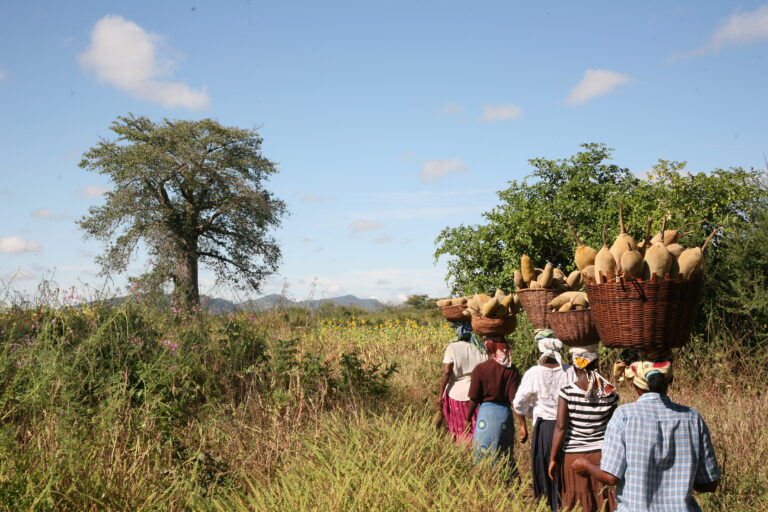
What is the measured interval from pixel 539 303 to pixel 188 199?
81.2 feet

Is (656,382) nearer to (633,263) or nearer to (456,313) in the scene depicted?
(633,263)

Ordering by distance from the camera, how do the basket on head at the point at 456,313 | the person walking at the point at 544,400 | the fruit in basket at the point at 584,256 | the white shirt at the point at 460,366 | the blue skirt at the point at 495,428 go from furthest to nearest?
the basket on head at the point at 456,313 → the white shirt at the point at 460,366 → the blue skirt at the point at 495,428 → the person walking at the point at 544,400 → the fruit in basket at the point at 584,256

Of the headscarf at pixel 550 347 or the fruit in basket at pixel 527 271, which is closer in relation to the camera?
the headscarf at pixel 550 347

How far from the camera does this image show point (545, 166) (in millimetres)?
16453

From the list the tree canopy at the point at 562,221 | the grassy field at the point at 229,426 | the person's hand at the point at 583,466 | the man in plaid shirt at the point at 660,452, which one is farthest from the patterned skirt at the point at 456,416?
the tree canopy at the point at 562,221

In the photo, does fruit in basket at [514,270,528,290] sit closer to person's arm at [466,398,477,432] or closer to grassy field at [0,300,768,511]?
person's arm at [466,398,477,432]

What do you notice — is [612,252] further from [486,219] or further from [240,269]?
[240,269]

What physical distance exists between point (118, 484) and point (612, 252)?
3526mm

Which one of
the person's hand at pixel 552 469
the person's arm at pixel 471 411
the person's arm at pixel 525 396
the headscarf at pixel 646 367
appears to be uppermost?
the headscarf at pixel 646 367

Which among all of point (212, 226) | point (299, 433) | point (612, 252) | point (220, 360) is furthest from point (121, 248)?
point (612, 252)

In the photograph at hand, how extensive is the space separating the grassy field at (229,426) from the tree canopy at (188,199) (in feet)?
64.5

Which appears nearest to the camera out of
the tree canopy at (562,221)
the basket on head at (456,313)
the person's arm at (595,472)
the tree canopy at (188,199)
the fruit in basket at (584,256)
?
the person's arm at (595,472)

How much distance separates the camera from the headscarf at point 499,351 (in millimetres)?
5594

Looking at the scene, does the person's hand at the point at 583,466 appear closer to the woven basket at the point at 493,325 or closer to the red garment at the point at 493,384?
the red garment at the point at 493,384
